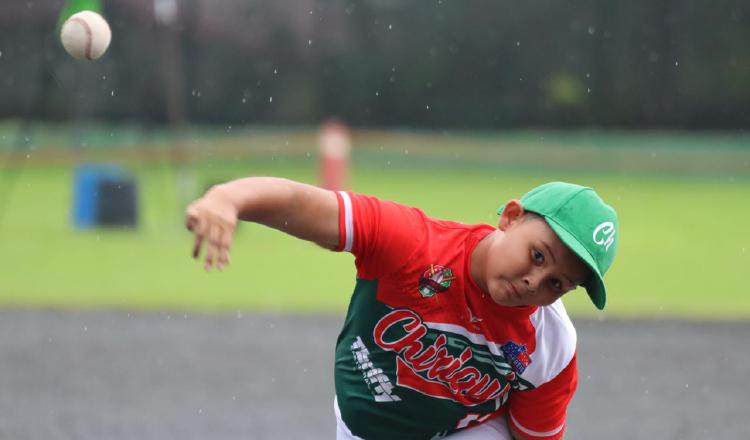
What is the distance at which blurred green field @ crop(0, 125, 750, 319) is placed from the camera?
9.48m

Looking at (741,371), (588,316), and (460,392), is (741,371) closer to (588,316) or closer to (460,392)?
(588,316)

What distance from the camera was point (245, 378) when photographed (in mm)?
6758

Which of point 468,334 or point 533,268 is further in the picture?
point 468,334

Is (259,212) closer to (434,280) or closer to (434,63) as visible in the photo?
(434,280)

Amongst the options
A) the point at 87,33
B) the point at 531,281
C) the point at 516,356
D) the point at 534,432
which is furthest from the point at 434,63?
the point at 531,281

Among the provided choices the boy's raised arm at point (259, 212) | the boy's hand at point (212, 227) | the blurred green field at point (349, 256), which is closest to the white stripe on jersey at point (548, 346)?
the boy's raised arm at point (259, 212)

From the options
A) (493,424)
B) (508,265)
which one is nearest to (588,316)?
(493,424)

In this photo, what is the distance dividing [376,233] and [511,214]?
0.37 m

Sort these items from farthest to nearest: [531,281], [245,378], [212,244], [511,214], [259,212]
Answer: [245,378]
[511,214]
[531,281]
[259,212]
[212,244]

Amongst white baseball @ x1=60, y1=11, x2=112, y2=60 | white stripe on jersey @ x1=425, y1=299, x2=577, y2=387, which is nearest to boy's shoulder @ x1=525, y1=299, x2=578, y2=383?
white stripe on jersey @ x1=425, y1=299, x2=577, y2=387

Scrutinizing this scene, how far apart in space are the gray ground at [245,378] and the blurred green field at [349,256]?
72 centimetres

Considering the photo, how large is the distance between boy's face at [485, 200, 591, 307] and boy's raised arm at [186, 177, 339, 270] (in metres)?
0.43

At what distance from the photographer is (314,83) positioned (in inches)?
843

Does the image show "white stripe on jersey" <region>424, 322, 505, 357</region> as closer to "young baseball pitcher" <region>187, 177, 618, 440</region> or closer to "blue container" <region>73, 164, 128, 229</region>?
"young baseball pitcher" <region>187, 177, 618, 440</region>
